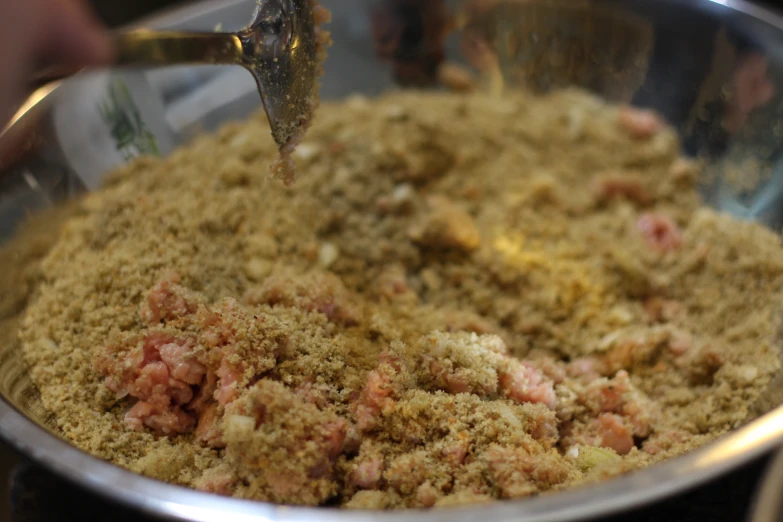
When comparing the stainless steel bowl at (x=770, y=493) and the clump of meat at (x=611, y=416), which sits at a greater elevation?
the stainless steel bowl at (x=770, y=493)

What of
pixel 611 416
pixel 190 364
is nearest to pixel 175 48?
pixel 190 364

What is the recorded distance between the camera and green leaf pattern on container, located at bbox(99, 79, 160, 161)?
49.5 inches

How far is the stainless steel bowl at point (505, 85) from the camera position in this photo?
1.16 metres

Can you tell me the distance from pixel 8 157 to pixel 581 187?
1.17 meters

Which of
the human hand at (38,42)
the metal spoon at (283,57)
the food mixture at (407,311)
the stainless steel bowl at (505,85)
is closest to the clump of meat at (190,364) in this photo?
the food mixture at (407,311)

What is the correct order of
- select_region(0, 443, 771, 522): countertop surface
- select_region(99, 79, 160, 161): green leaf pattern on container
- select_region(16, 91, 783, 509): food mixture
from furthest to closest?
select_region(99, 79, 160, 161): green leaf pattern on container → select_region(16, 91, 783, 509): food mixture → select_region(0, 443, 771, 522): countertop surface

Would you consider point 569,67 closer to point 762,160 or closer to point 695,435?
point 762,160

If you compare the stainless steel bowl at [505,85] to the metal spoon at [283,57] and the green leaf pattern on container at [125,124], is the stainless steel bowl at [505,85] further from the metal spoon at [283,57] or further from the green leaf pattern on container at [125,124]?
the metal spoon at [283,57]

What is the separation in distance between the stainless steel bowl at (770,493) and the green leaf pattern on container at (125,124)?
1176 mm

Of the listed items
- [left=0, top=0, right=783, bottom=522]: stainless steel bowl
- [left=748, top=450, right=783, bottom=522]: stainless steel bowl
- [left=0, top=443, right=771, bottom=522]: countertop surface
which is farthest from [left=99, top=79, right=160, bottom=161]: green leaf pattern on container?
[left=748, top=450, right=783, bottom=522]: stainless steel bowl

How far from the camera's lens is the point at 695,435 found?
89 cm

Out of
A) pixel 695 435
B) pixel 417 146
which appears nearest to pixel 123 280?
pixel 417 146

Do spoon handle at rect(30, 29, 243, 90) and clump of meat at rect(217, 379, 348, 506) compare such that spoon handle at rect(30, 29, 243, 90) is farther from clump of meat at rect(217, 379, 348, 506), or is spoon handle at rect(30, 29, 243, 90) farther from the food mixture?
clump of meat at rect(217, 379, 348, 506)

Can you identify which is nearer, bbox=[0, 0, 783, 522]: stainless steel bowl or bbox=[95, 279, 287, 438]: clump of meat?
bbox=[95, 279, 287, 438]: clump of meat
